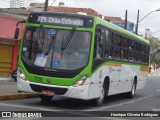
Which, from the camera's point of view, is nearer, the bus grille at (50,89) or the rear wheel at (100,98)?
the bus grille at (50,89)

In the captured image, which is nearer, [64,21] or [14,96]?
[64,21]

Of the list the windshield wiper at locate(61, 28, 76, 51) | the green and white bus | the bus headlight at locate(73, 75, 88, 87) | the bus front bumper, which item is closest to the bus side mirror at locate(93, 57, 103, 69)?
the green and white bus

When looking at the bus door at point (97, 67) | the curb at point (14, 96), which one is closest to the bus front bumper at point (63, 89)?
the bus door at point (97, 67)

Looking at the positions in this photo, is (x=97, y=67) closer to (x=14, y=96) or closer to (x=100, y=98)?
(x=100, y=98)

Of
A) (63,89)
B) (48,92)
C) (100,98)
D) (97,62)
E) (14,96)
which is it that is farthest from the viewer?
(14,96)

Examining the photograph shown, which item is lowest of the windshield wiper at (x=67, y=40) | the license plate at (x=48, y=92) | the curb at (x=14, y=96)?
the curb at (x=14, y=96)

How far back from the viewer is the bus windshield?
1430 centimetres

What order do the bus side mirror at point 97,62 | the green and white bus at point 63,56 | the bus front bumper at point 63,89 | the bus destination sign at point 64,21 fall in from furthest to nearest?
1. the bus side mirror at point 97,62
2. the bus destination sign at point 64,21
3. the green and white bus at point 63,56
4. the bus front bumper at point 63,89

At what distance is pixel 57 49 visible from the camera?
1446 cm

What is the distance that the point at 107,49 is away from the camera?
54.1 ft

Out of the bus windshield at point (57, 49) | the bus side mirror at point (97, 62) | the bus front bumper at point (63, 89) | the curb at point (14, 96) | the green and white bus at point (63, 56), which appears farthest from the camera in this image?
the curb at point (14, 96)

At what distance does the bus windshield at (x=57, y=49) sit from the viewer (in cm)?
1430

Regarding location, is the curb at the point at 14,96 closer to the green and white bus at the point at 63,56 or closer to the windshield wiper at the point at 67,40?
the green and white bus at the point at 63,56

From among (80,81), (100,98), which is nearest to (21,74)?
(80,81)
